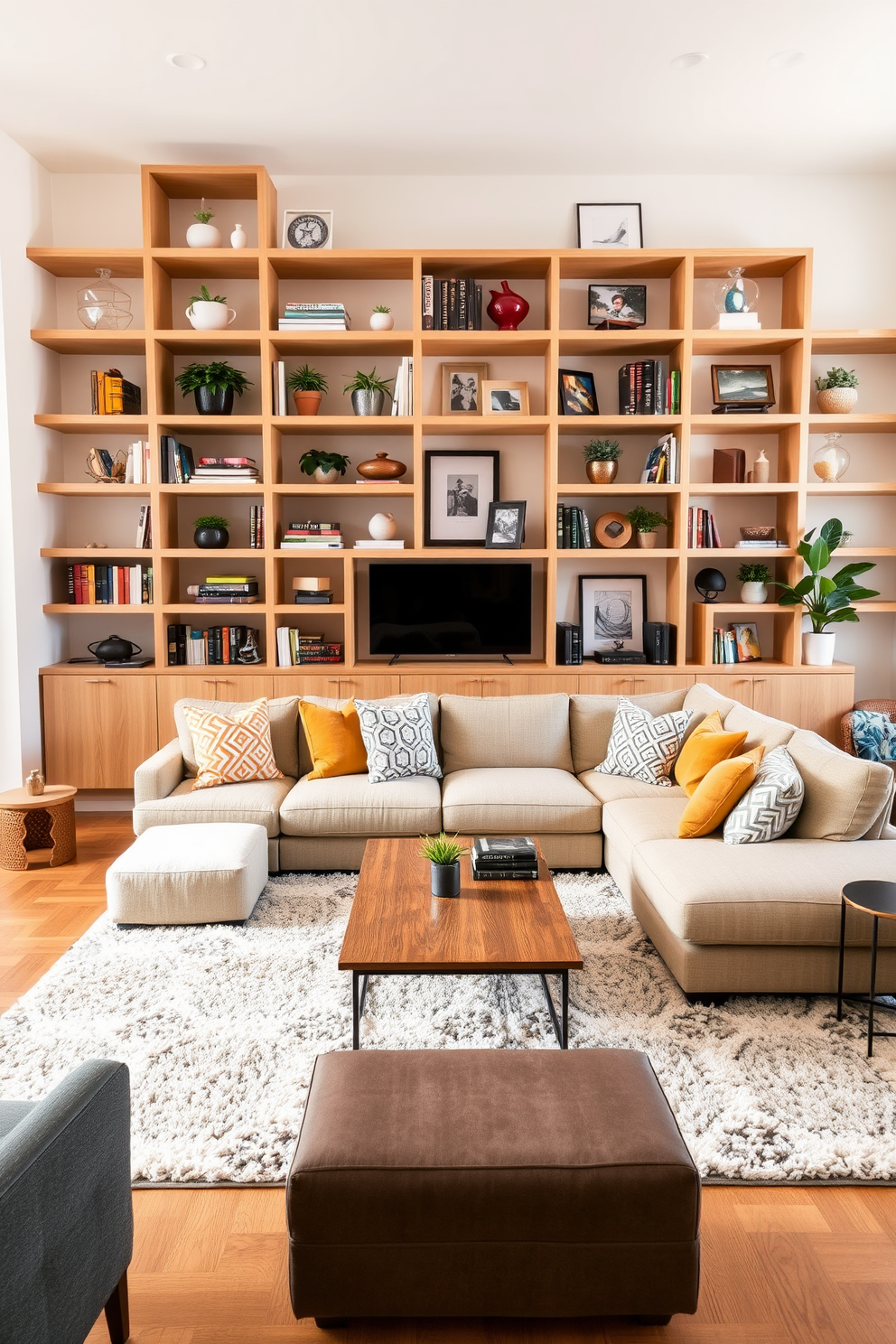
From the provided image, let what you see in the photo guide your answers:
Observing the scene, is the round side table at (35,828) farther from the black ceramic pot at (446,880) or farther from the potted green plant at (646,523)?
the potted green plant at (646,523)

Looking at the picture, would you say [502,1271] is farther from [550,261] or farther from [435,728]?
[550,261]

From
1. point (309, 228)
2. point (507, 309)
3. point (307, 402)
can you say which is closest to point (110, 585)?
point (307, 402)

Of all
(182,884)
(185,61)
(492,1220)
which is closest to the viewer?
(492,1220)

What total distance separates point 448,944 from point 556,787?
1579mm

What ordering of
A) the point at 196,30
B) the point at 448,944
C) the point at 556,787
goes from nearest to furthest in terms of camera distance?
the point at 448,944 → the point at 196,30 → the point at 556,787

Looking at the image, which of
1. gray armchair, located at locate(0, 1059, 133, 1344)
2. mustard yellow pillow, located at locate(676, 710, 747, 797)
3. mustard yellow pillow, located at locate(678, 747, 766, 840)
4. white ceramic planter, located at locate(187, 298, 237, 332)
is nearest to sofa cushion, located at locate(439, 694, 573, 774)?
mustard yellow pillow, located at locate(676, 710, 747, 797)

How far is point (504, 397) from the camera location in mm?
5039

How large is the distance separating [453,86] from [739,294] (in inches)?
73.8

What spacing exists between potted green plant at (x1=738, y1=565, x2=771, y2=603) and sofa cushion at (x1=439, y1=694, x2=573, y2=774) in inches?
57.7

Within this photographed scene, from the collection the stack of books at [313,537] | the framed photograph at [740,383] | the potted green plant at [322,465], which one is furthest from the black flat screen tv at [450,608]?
the framed photograph at [740,383]

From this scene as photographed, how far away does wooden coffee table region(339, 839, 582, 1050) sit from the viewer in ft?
7.68

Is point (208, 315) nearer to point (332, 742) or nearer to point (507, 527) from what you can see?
point (507, 527)

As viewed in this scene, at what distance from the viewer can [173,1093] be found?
2285mm

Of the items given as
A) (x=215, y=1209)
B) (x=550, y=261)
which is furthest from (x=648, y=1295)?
(x=550, y=261)
